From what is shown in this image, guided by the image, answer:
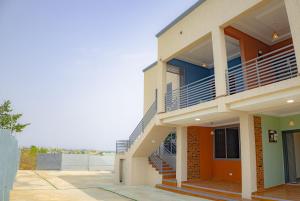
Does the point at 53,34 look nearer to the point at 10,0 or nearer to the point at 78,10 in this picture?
the point at 78,10

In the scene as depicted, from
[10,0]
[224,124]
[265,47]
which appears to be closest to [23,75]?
[10,0]

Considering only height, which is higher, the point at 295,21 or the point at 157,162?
the point at 295,21

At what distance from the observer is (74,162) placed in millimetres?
24891

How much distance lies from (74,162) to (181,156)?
15.6m

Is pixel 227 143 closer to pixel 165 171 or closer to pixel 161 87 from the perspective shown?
pixel 165 171

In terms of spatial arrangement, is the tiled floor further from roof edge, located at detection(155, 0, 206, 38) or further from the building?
roof edge, located at detection(155, 0, 206, 38)

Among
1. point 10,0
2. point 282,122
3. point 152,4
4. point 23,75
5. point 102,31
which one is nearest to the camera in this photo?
point 10,0

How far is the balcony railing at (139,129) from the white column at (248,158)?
517cm

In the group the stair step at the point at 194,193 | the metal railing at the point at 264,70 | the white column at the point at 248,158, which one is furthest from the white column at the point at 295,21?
the stair step at the point at 194,193

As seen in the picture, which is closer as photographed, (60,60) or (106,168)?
(60,60)

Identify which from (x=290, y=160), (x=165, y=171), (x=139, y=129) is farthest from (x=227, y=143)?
(x=139, y=129)

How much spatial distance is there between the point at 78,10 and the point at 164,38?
453 cm

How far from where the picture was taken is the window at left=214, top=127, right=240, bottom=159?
13016mm

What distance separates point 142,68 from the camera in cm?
1950
